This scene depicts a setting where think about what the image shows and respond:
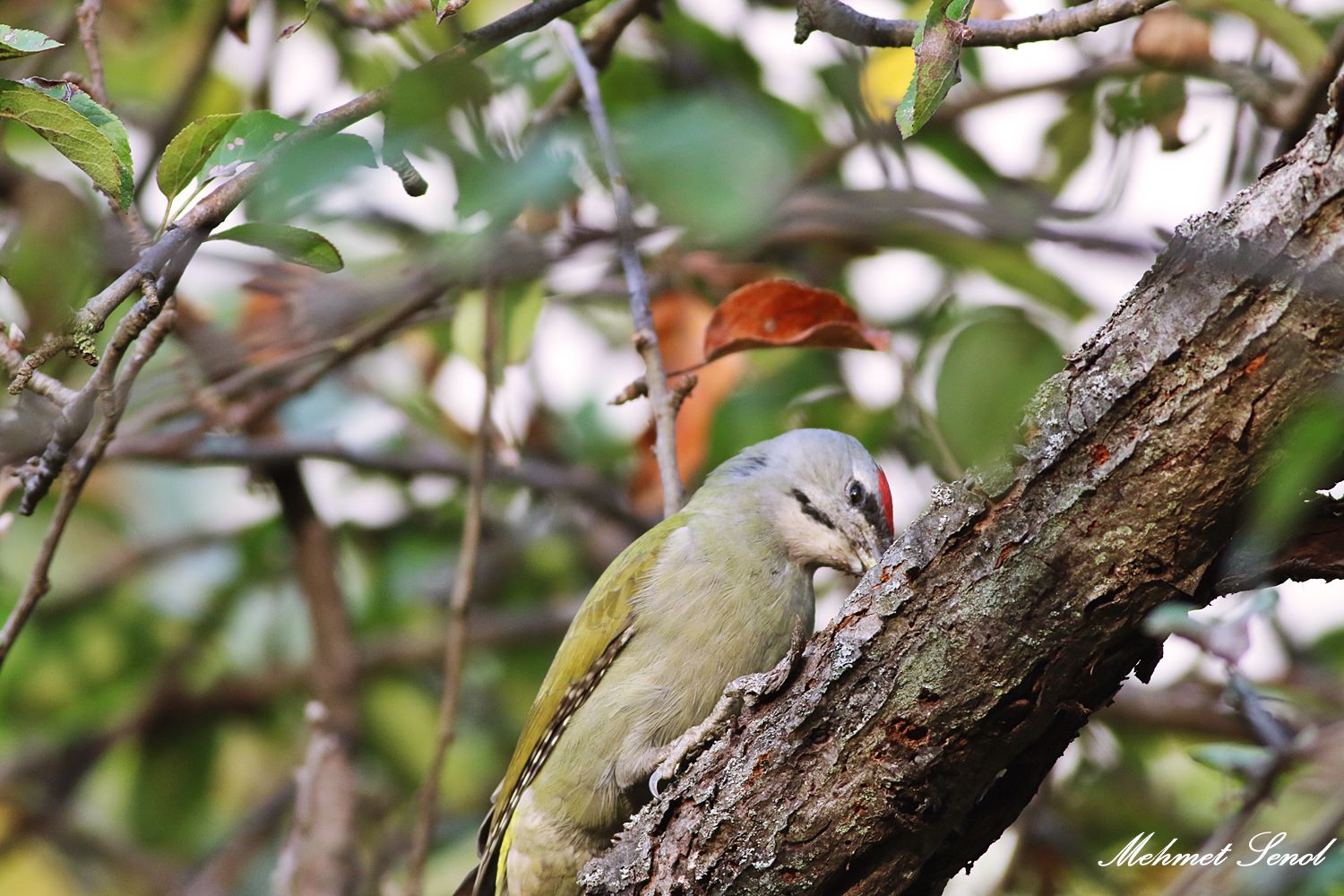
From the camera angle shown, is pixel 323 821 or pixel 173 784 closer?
pixel 323 821

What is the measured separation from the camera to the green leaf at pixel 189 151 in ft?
8.71

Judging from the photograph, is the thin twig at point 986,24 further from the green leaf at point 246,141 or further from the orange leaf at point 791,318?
the green leaf at point 246,141

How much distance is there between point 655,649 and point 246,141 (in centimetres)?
211

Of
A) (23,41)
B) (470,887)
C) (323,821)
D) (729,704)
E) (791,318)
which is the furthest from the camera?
(323,821)

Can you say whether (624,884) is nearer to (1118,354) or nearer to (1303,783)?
(1118,354)

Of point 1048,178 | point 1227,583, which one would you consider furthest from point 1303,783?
point 1048,178

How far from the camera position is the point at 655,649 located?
412 centimetres

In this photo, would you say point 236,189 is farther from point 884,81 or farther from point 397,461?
point 397,461

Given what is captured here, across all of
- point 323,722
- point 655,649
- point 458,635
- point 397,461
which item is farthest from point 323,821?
point 655,649

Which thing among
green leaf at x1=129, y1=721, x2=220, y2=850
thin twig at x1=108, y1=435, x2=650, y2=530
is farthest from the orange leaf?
green leaf at x1=129, y1=721, x2=220, y2=850

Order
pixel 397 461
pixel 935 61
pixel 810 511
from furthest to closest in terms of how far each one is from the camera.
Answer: pixel 397 461
pixel 810 511
pixel 935 61

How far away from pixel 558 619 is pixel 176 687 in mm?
2066

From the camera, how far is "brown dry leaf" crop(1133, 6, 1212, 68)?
4387 millimetres

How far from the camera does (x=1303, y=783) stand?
393 centimetres
